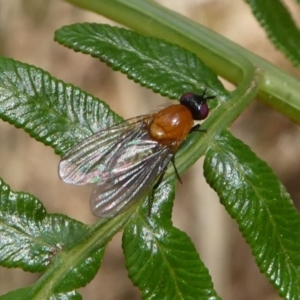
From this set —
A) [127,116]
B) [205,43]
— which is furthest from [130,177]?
[127,116]

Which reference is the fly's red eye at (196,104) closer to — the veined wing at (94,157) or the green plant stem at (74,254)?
the veined wing at (94,157)

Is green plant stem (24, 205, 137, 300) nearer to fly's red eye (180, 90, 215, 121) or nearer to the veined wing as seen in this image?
the veined wing

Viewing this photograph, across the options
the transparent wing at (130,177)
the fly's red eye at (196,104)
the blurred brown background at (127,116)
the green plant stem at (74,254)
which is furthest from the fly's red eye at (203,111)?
the blurred brown background at (127,116)

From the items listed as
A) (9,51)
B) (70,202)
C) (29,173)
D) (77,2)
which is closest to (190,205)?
(70,202)

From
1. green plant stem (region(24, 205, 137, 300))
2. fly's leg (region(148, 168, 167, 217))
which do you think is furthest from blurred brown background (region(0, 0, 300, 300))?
green plant stem (region(24, 205, 137, 300))

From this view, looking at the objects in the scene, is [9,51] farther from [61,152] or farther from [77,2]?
[61,152]

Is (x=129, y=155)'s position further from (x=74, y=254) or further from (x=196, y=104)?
(x=74, y=254)
